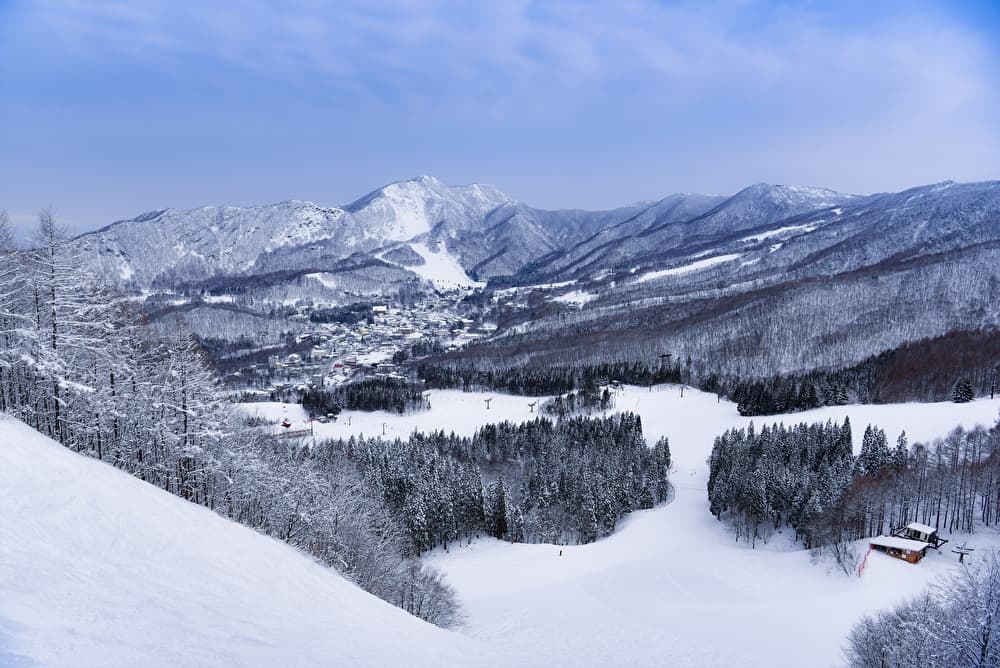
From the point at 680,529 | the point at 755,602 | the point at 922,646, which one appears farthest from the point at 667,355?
the point at 922,646

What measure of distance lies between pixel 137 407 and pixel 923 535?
53252mm

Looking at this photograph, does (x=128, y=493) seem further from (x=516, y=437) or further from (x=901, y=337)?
(x=901, y=337)

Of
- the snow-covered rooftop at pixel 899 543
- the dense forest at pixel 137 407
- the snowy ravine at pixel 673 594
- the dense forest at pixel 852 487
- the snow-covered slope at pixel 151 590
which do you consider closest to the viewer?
the snow-covered slope at pixel 151 590

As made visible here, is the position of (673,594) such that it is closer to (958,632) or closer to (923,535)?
(923,535)

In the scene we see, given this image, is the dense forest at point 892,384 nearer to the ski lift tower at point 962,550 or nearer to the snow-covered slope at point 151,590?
the ski lift tower at point 962,550

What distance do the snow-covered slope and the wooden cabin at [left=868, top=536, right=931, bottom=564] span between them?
115ft

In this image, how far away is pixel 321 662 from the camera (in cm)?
1216

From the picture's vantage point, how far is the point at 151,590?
39.9ft

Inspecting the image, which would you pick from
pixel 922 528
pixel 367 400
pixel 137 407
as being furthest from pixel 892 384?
pixel 137 407

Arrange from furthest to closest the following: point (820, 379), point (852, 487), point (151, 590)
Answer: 1. point (820, 379)
2. point (852, 487)
3. point (151, 590)

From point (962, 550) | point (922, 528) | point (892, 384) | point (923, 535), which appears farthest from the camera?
point (892, 384)

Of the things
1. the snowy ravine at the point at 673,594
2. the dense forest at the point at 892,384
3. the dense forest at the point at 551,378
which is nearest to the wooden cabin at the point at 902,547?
the snowy ravine at the point at 673,594

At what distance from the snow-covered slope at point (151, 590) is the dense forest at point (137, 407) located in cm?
360

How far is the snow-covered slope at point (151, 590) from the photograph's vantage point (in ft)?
30.8
